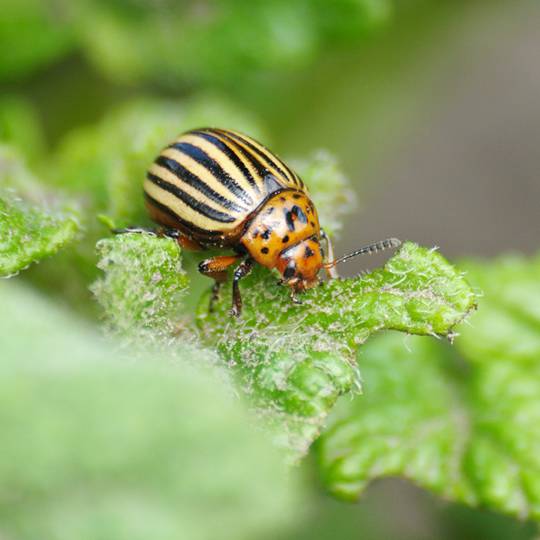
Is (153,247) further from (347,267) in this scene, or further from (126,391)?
(347,267)

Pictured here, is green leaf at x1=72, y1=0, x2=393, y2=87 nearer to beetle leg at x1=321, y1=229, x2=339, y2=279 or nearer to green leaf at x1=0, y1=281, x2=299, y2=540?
beetle leg at x1=321, y1=229, x2=339, y2=279

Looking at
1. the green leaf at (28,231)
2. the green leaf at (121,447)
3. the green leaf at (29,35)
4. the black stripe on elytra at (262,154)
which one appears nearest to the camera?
the green leaf at (121,447)

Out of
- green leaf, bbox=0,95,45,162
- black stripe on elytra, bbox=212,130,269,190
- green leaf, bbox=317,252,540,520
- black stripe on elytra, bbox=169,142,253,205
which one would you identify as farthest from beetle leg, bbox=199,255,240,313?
green leaf, bbox=0,95,45,162

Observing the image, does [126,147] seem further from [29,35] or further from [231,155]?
[29,35]

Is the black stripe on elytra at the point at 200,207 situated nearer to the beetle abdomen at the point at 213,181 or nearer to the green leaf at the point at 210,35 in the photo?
the beetle abdomen at the point at 213,181

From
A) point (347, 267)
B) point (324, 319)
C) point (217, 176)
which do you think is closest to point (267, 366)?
point (324, 319)

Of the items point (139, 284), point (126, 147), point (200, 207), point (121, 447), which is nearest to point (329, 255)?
point (200, 207)

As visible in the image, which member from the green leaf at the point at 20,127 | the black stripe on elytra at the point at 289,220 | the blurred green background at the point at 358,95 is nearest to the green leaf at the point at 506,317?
the blurred green background at the point at 358,95
